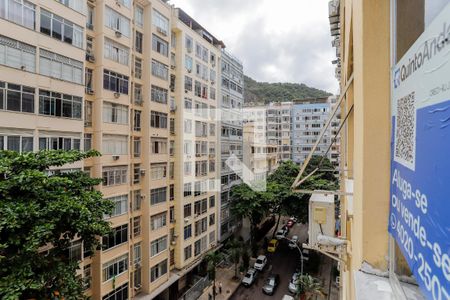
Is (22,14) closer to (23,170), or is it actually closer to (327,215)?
(23,170)

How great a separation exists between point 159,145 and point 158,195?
305 cm

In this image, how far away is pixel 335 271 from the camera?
22.7 meters

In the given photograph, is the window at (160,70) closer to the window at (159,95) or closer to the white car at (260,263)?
the window at (159,95)

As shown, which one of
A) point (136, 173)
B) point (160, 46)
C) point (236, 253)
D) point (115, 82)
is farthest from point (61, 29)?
point (236, 253)

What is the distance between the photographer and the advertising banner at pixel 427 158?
38.0 inches

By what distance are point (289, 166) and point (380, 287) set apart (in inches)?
1077

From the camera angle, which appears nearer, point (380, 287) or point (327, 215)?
point (380, 287)

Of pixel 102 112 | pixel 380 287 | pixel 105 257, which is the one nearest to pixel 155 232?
pixel 105 257

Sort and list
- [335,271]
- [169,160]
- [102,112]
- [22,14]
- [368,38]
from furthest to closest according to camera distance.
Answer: [335,271] → [169,160] → [102,112] → [22,14] → [368,38]

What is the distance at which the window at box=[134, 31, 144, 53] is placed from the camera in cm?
1539

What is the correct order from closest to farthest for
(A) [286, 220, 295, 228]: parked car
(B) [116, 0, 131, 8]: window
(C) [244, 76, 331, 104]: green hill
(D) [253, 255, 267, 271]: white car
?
(B) [116, 0, 131, 8]: window, (D) [253, 255, 267, 271]: white car, (A) [286, 220, 295, 228]: parked car, (C) [244, 76, 331, 104]: green hill

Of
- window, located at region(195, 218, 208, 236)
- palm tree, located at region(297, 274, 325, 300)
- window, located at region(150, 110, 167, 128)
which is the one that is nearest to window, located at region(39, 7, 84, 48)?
window, located at region(150, 110, 167, 128)

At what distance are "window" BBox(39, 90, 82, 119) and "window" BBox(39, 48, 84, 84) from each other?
708 mm

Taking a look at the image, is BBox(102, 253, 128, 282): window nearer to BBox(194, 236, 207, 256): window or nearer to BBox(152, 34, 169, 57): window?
BBox(194, 236, 207, 256): window
